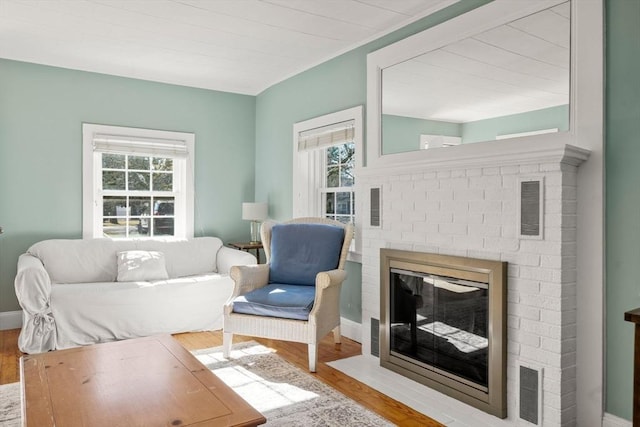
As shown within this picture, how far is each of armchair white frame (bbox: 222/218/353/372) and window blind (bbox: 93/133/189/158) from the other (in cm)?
200

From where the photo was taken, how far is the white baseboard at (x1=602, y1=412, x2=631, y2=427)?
218cm

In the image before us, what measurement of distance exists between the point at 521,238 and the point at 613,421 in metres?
0.97

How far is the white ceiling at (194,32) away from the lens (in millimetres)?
3123

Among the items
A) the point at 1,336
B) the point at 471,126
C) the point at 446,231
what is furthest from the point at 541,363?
the point at 1,336

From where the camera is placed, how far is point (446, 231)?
113 inches

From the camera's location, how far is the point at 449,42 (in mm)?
2994

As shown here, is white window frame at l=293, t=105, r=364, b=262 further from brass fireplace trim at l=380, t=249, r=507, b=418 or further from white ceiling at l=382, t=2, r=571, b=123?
brass fireplace trim at l=380, t=249, r=507, b=418

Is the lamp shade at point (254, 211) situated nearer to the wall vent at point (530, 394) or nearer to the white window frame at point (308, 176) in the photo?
the white window frame at point (308, 176)

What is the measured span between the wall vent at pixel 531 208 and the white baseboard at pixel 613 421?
93 centimetres

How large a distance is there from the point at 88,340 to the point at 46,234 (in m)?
1.32

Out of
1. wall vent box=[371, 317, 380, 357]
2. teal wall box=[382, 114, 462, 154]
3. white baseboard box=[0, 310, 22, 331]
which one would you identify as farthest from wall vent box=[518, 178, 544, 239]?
white baseboard box=[0, 310, 22, 331]

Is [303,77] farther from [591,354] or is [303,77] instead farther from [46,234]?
[591,354]

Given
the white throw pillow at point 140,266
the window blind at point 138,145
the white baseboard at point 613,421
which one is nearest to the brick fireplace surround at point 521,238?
the white baseboard at point 613,421

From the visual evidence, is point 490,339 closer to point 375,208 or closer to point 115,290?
point 375,208
